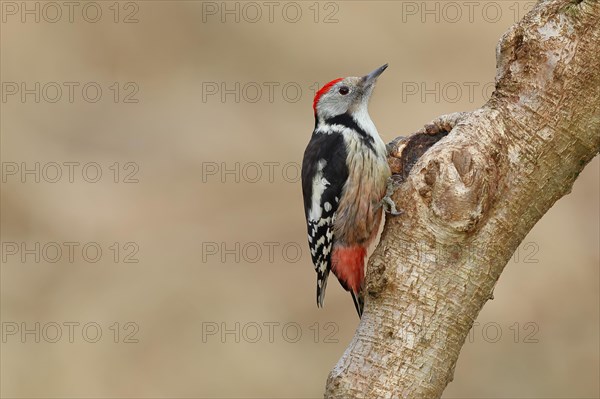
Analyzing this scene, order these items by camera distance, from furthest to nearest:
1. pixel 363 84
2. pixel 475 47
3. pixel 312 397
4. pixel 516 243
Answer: pixel 475 47 < pixel 312 397 < pixel 363 84 < pixel 516 243

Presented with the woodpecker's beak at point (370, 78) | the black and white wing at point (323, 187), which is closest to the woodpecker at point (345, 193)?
the black and white wing at point (323, 187)

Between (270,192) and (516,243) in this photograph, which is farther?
(270,192)

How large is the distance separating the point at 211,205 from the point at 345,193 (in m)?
4.65

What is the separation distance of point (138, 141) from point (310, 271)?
2710 mm

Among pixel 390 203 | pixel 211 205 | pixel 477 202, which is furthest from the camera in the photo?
pixel 211 205

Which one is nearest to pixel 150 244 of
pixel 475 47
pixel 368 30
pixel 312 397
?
pixel 312 397

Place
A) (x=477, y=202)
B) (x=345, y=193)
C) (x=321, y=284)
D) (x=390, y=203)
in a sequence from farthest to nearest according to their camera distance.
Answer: (x=321, y=284) < (x=345, y=193) < (x=390, y=203) < (x=477, y=202)

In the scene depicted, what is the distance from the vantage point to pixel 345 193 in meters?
4.50

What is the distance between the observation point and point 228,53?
9.86 meters

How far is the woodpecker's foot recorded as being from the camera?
3.02 metres

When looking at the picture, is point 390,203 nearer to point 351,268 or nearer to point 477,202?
point 477,202

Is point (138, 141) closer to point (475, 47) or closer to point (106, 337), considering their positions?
point (106, 337)

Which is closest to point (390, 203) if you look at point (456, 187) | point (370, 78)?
point (456, 187)

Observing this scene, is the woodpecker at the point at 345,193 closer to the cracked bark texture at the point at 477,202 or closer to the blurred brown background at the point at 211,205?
the cracked bark texture at the point at 477,202
